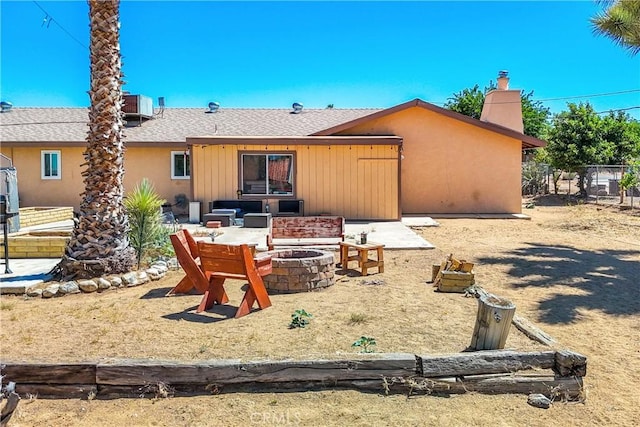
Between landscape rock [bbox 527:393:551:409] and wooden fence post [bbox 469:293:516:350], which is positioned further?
wooden fence post [bbox 469:293:516:350]

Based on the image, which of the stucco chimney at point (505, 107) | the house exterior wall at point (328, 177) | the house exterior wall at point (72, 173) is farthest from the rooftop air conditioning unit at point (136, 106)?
the stucco chimney at point (505, 107)

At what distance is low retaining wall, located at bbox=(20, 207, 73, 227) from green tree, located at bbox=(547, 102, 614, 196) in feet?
71.8

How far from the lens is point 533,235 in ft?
42.5

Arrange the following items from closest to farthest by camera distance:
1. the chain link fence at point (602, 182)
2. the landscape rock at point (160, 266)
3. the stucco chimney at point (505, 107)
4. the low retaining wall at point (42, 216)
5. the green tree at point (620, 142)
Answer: the landscape rock at point (160, 266), the low retaining wall at point (42, 216), the chain link fence at point (602, 182), the stucco chimney at point (505, 107), the green tree at point (620, 142)

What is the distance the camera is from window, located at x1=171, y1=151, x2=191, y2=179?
1855 cm

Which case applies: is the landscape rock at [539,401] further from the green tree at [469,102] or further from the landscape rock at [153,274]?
the green tree at [469,102]

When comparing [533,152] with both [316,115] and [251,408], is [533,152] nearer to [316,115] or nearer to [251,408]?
[316,115]

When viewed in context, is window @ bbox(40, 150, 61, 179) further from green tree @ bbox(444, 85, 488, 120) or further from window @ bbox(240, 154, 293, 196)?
green tree @ bbox(444, 85, 488, 120)

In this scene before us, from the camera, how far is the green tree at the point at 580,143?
23656 mm

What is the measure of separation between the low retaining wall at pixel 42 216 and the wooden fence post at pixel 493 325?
40.5ft

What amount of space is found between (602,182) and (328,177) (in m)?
18.2

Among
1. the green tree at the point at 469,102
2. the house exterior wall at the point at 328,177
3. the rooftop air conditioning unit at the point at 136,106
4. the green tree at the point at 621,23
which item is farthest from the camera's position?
the green tree at the point at 469,102

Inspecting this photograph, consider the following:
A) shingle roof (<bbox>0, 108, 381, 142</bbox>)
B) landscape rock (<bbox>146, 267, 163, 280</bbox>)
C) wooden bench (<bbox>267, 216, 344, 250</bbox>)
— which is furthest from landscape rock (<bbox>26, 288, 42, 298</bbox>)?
shingle roof (<bbox>0, 108, 381, 142</bbox>)

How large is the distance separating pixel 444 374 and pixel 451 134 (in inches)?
597
